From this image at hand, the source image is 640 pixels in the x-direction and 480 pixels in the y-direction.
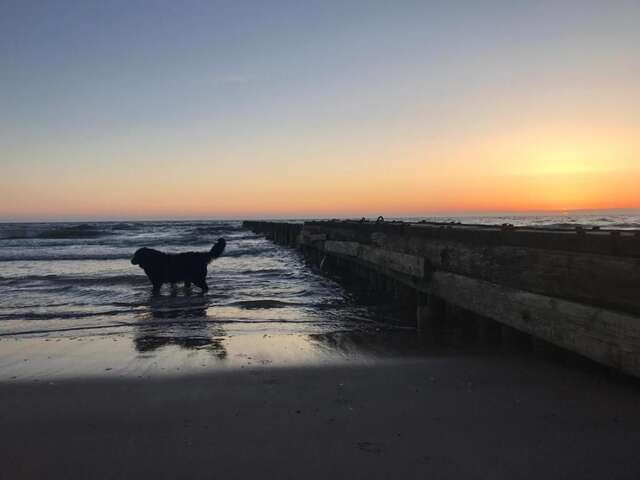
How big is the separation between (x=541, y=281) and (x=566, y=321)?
63cm

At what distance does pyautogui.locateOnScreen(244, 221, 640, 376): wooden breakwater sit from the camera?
4.33 meters

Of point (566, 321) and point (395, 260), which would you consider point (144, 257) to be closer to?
point (395, 260)

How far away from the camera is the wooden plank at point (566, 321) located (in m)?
4.18

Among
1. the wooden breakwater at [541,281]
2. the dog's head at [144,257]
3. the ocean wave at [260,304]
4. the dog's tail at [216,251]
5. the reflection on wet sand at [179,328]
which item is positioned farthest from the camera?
the dog's tail at [216,251]

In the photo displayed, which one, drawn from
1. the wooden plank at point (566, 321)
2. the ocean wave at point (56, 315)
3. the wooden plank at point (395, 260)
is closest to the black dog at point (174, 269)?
the ocean wave at point (56, 315)

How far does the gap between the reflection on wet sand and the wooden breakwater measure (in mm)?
3197

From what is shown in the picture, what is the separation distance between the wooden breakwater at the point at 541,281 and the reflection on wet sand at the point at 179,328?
3197 millimetres

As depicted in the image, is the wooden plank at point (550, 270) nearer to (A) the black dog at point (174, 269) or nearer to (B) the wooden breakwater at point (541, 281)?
(B) the wooden breakwater at point (541, 281)

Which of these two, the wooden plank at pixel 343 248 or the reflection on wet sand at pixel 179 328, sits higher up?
the wooden plank at pixel 343 248

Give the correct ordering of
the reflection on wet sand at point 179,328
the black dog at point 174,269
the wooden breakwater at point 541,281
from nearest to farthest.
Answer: the wooden breakwater at point 541,281 → the reflection on wet sand at point 179,328 → the black dog at point 174,269

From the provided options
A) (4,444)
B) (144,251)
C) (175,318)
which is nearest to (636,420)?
(4,444)

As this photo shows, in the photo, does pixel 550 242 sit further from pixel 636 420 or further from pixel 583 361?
pixel 636 420

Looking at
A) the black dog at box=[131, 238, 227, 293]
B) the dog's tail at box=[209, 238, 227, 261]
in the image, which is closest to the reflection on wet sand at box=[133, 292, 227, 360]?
the black dog at box=[131, 238, 227, 293]

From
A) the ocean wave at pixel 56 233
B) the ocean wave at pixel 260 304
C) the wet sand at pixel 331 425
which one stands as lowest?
the ocean wave at pixel 260 304
